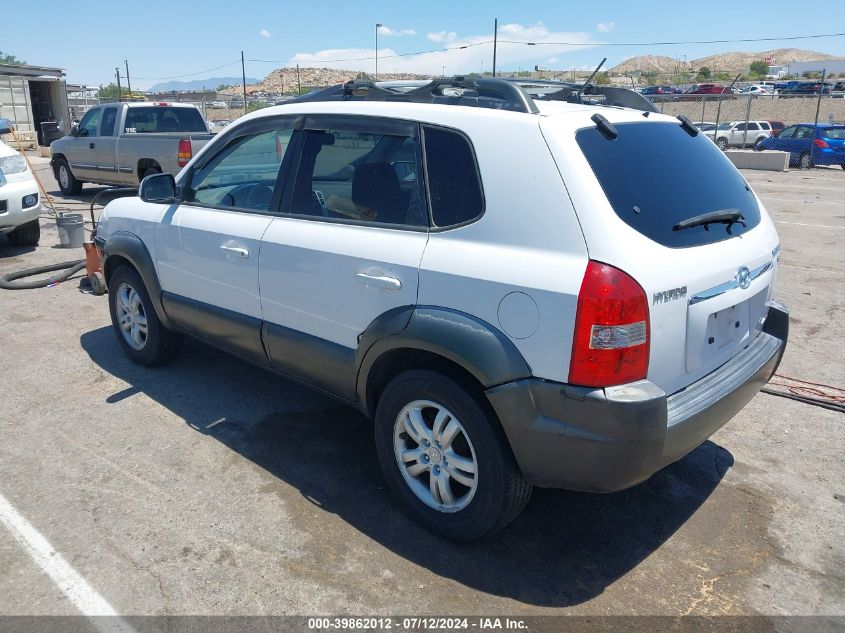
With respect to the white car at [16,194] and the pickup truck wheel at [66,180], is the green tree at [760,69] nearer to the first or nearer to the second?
the pickup truck wheel at [66,180]

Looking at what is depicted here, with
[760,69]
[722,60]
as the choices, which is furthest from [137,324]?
[722,60]

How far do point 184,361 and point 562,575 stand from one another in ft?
11.6

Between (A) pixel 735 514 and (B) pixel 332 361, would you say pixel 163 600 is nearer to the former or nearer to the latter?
(B) pixel 332 361

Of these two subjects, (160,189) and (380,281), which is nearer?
(380,281)

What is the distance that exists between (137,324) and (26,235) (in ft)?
17.3

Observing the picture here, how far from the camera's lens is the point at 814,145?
2328cm

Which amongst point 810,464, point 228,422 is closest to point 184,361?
point 228,422

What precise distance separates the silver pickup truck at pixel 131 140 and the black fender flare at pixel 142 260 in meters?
7.42

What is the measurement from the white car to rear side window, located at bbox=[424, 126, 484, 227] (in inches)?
294

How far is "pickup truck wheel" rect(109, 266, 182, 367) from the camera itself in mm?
5055

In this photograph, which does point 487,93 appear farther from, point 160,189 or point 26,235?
point 26,235

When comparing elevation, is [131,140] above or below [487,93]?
below

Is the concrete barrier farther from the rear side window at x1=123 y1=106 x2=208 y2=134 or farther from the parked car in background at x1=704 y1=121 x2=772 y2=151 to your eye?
the rear side window at x1=123 y1=106 x2=208 y2=134

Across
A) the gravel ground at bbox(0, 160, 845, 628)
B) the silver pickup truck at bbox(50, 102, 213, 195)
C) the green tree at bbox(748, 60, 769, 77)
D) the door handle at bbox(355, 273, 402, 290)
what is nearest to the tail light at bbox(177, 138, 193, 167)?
the silver pickup truck at bbox(50, 102, 213, 195)
